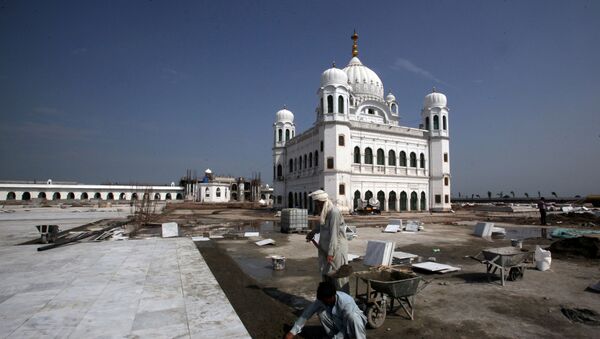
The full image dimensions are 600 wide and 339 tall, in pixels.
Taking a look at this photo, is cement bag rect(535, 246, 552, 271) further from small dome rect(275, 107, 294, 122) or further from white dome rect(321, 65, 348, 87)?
small dome rect(275, 107, 294, 122)

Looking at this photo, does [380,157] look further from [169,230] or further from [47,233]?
[47,233]

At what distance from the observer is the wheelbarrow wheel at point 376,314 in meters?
4.32

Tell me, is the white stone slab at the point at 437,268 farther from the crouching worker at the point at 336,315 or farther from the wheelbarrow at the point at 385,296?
the crouching worker at the point at 336,315

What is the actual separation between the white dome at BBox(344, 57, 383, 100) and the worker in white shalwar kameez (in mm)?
38662

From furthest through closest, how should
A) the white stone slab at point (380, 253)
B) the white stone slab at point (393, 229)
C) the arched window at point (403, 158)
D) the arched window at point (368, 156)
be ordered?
the arched window at point (403, 158), the arched window at point (368, 156), the white stone slab at point (393, 229), the white stone slab at point (380, 253)

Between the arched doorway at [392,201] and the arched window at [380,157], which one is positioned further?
the arched doorway at [392,201]

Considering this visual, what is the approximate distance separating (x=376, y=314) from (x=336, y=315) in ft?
3.45

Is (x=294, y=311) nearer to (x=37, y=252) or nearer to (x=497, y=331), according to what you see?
(x=497, y=331)

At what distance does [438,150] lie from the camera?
124 ft

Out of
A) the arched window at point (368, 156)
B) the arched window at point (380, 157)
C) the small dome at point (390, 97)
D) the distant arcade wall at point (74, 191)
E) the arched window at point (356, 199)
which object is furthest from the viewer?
the distant arcade wall at point (74, 191)

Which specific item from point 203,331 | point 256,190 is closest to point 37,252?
point 203,331

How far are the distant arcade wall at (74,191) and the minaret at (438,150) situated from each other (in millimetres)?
48234

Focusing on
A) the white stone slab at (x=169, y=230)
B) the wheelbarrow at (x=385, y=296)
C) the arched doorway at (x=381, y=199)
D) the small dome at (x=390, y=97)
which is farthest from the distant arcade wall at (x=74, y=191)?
the wheelbarrow at (x=385, y=296)

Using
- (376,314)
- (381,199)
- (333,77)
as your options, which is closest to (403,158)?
(381,199)
